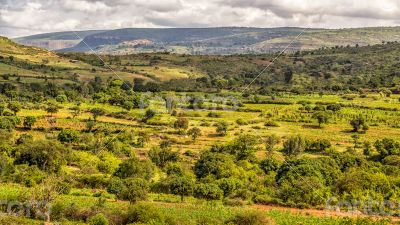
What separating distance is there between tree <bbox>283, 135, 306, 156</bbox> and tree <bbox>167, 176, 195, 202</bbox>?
2490 centimetres

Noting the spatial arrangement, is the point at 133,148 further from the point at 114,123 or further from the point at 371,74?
the point at 371,74

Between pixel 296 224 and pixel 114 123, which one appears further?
pixel 114 123

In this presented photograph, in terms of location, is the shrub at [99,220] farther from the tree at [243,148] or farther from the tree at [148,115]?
the tree at [148,115]

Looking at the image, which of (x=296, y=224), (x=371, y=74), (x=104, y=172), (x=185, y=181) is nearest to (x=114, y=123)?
(x=104, y=172)

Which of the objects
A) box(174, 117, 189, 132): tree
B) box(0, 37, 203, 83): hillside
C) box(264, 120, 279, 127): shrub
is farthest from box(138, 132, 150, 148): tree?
box(0, 37, 203, 83): hillside

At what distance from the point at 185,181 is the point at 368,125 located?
49759 millimetres

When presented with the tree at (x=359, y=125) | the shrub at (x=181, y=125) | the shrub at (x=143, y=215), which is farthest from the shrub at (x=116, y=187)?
the tree at (x=359, y=125)

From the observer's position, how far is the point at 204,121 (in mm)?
81438

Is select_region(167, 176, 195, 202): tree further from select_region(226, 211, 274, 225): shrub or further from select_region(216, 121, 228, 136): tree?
select_region(216, 121, 228, 136): tree

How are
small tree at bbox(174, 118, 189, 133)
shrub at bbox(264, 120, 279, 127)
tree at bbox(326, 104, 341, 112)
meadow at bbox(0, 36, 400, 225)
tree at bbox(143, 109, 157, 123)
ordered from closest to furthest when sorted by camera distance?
1. meadow at bbox(0, 36, 400, 225)
2. small tree at bbox(174, 118, 189, 133)
3. shrub at bbox(264, 120, 279, 127)
4. tree at bbox(143, 109, 157, 123)
5. tree at bbox(326, 104, 341, 112)

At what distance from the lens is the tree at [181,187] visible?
37.6m

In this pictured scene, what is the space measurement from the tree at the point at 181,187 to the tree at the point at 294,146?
24904 mm

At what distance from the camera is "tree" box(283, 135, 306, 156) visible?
59781mm

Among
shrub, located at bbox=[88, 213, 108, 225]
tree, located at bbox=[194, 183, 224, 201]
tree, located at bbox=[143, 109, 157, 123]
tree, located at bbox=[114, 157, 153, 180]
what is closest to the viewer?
shrub, located at bbox=[88, 213, 108, 225]
